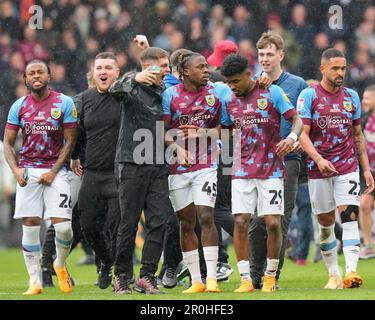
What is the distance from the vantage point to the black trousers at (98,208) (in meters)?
11.3

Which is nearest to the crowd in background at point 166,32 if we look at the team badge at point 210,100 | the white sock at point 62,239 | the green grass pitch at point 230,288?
the green grass pitch at point 230,288

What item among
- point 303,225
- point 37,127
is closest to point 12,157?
point 37,127

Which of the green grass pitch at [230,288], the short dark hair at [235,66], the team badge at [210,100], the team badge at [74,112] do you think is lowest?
the green grass pitch at [230,288]

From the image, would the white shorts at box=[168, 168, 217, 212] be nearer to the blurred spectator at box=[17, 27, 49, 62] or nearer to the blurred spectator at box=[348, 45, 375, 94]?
the blurred spectator at box=[348, 45, 375, 94]

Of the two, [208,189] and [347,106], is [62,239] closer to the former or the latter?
[208,189]

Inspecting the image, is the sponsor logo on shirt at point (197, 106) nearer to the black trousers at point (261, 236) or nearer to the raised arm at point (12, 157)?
the black trousers at point (261, 236)

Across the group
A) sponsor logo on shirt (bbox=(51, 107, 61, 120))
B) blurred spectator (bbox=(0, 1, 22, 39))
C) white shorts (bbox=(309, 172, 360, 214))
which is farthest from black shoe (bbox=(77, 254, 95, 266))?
blurred spectator (bbox=(0, 1, 22, 39))

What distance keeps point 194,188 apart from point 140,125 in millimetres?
708

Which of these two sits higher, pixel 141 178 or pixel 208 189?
pixel 141 178

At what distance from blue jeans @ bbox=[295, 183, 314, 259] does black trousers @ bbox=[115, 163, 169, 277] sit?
4.25 meters

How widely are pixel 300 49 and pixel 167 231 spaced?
7378 mm

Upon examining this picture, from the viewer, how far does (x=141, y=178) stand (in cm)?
1016

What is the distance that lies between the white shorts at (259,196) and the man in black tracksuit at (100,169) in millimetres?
1463
